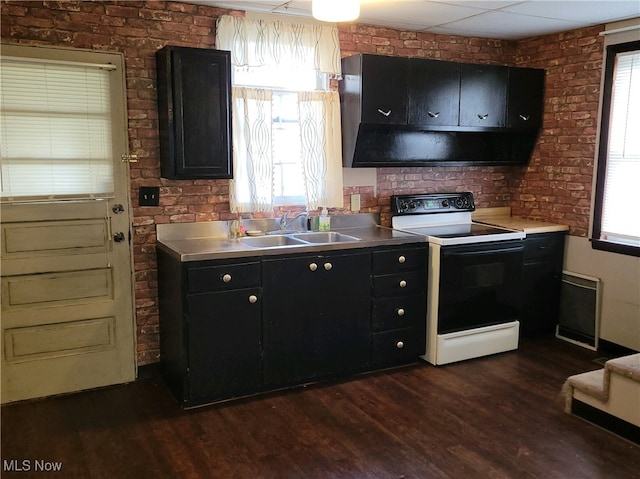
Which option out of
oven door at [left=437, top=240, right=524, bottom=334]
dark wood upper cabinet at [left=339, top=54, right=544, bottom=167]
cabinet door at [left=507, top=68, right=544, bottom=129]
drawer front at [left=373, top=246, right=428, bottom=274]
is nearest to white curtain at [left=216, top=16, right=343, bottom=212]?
dark wood upper cabinet at [left=339, top=54, right=544, bottom=167]

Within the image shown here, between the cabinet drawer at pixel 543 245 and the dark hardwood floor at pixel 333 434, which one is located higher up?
the cabinet drawer at pixel 543 245

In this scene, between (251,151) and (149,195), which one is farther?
(251,151)

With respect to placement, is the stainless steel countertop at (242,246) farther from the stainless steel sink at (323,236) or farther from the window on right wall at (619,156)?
the window on right wall at (619,156)

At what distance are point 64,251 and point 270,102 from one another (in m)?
1.57

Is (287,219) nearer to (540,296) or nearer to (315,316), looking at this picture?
(315,316)

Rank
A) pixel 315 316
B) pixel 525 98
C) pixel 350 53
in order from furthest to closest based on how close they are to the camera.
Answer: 1. pixel 525 98
2. pixel 350 53
3. pixel 315 316

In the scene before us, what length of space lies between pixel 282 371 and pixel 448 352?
1190mm

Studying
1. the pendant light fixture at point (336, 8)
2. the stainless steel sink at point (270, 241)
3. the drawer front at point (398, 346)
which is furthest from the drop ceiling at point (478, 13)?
the drawer front at point (398, 346)

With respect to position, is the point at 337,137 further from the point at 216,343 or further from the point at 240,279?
the point at 216,343

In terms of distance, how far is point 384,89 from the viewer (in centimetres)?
387

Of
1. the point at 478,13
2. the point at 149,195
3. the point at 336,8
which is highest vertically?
the point at 478,13

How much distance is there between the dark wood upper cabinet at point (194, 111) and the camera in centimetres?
325

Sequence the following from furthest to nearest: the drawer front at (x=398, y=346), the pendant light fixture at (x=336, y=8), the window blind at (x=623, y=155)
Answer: the window blind at (x=623, y=155), the drawer front at (x=398, y=346), the pendant light fixture at (x=336, y=8)

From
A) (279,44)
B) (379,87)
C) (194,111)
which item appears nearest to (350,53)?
(379,87)
